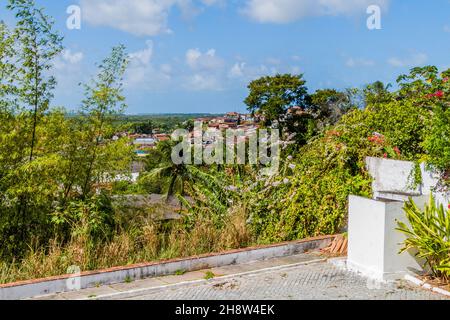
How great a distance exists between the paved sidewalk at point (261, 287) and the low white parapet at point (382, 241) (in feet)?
0.69

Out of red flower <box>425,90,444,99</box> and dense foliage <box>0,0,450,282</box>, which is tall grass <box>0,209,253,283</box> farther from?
Result: red flower <box>425,90,444,99</box>

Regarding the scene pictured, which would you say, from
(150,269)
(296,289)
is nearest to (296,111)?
(150,269)

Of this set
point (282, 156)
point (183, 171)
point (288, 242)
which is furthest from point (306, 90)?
point (288, 242)

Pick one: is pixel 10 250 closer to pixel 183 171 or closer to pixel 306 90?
pixel 183 171

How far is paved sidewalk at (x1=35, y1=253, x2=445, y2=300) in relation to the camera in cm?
718

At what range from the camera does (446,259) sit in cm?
714

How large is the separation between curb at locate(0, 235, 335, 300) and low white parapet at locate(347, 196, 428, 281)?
1.61m

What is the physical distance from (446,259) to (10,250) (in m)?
6.91

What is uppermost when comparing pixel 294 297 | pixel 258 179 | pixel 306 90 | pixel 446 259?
pixel 306 90

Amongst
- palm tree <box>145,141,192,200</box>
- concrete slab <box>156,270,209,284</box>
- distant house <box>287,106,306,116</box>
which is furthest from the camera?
distant house <box>287,106,306,116</box>

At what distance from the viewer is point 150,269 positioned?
8.10 meters
